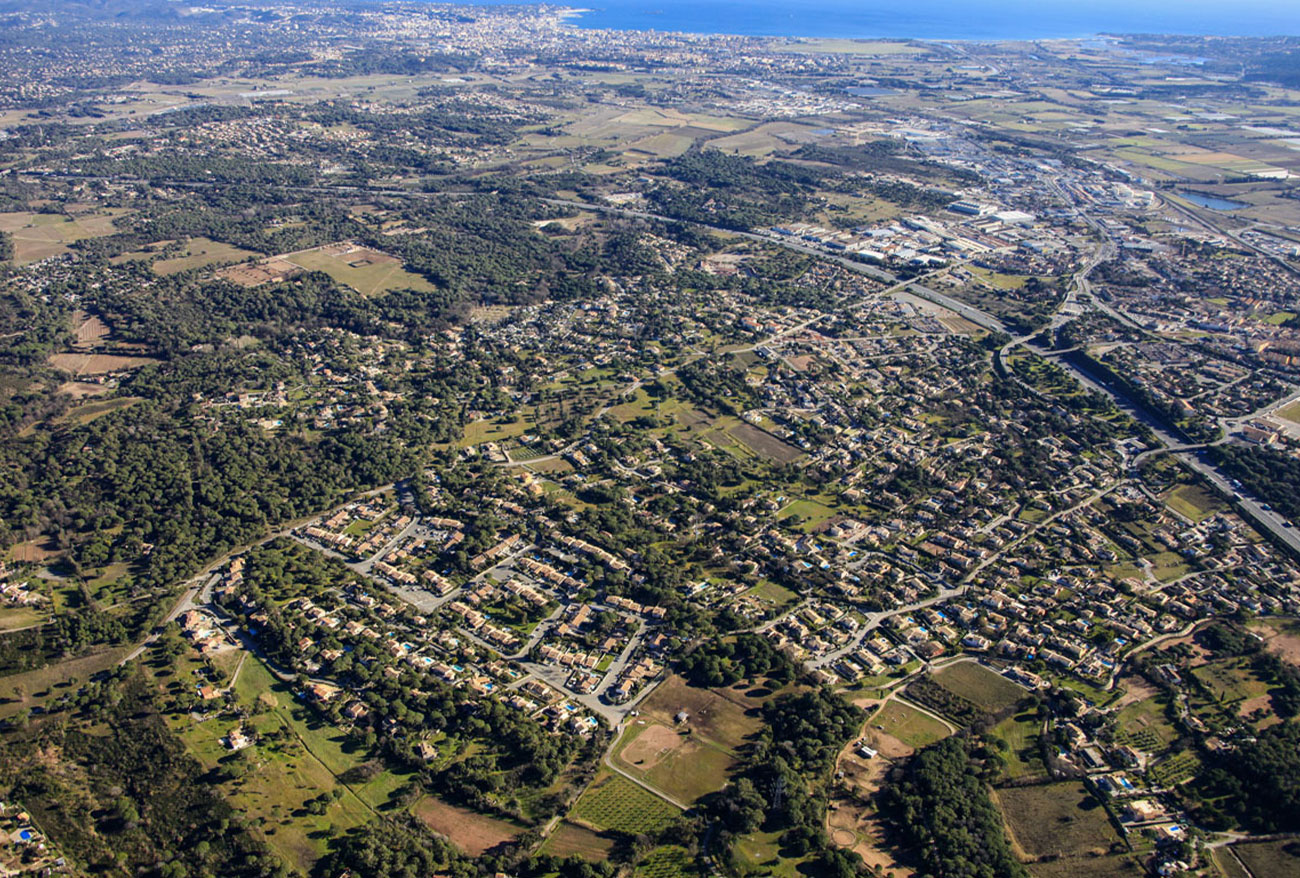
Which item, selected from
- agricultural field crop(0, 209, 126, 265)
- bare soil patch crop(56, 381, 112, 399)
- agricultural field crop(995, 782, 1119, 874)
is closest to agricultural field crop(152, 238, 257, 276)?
agricultural field crop(0, 209, 126, 265)

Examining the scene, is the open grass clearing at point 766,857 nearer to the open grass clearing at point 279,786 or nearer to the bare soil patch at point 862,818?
the bare soil patch at point 862,818

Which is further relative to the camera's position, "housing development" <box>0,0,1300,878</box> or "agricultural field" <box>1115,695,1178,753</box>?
"agricultural field" <box>1115,695,1178,753</box>

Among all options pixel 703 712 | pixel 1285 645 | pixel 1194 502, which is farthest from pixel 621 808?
pixel 1194 502

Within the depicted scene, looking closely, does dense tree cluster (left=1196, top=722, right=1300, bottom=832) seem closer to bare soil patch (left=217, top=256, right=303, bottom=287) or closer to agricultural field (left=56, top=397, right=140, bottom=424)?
agricultural field (left=56, top=397, right=140, bottom=424)

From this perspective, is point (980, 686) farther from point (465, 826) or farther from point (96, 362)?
point (96, 362)

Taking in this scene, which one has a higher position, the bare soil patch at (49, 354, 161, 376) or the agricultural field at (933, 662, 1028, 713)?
the bare soil patch at (49, 354, 161, 376)

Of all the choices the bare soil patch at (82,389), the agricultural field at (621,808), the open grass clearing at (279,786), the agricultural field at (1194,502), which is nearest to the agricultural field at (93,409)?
the bare soil patch at (82,389)
